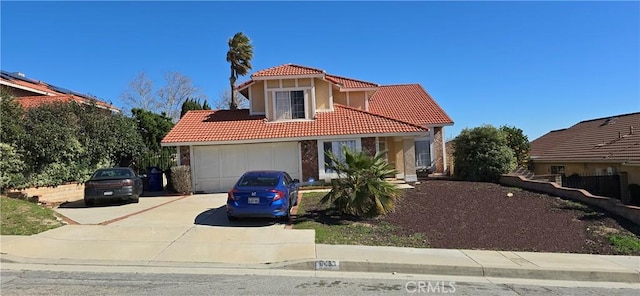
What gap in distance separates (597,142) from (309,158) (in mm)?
17505

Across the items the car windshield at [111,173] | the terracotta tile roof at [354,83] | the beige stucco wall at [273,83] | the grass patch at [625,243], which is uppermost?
the terracotta tile roof at [354,83]

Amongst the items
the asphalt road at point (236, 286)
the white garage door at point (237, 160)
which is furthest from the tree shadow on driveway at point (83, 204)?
the asphalt road at point (236, 286)

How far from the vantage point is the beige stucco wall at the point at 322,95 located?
21750 millimetres

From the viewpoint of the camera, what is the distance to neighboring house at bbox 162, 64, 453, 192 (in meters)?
19.2

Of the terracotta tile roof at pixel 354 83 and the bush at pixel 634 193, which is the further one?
the terracotta tile roof at pixel 354 83

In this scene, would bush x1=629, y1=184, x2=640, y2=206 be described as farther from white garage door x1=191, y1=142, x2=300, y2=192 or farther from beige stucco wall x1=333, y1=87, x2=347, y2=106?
white garage door x1=191, y1=142, x2=300, y2=192

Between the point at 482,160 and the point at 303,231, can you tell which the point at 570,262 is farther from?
the point at 482,160

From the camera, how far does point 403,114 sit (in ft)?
82.6

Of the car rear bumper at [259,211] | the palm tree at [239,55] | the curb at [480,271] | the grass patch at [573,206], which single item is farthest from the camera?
the palm tree at [239,55]

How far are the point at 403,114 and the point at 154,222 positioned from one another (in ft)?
55.5

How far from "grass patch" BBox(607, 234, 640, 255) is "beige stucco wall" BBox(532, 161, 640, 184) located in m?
9.34

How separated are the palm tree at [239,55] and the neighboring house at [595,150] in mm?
22389

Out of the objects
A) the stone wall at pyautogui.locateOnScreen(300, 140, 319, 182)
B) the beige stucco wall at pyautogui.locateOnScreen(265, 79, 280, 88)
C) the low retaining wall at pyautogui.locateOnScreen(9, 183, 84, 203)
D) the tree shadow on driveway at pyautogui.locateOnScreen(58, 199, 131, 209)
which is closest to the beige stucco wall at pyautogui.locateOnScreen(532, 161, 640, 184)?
the stone wall at pyautogui.locateOnScreen(300, 140, 319, 182)

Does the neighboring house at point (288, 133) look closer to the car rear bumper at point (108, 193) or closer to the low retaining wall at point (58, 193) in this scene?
the low retaining wall at point (58, 193)
